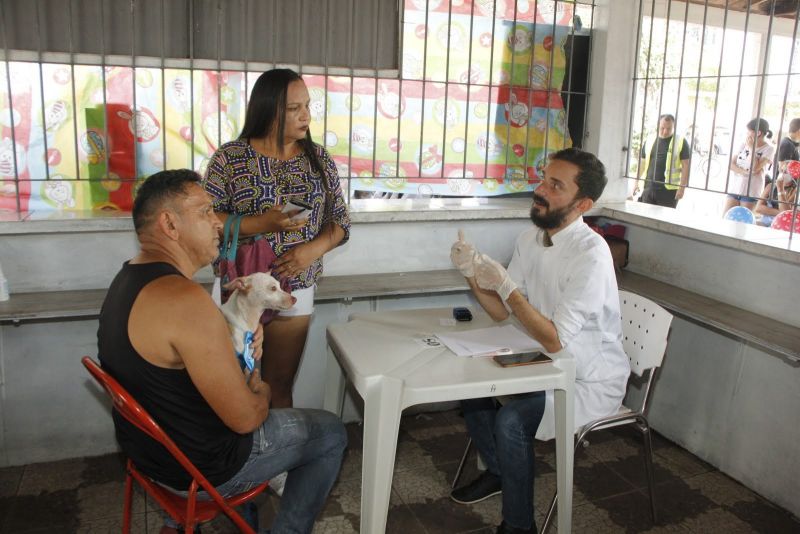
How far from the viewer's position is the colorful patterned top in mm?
2543

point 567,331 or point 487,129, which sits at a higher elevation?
point 487,129

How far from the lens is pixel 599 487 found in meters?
2.90

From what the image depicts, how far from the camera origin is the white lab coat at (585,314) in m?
2.30

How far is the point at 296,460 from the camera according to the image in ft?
6.47

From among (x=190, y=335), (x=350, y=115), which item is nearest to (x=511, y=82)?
(x=350, y=115)

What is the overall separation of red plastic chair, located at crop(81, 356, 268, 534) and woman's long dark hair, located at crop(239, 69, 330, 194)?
1.15 meters

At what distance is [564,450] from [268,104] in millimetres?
1656

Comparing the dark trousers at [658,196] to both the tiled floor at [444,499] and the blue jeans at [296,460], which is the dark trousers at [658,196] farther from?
the blue jeans at [296,460]

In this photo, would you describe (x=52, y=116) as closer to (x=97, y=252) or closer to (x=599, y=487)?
(x=97, y=252)

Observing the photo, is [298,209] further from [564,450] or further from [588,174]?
[564,450]

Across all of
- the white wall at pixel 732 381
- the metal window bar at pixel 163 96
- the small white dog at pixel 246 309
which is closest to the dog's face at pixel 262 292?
the small white dog at pixel 246 309

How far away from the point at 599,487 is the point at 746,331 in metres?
0.91

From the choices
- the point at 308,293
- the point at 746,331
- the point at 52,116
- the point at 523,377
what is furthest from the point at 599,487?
the point at 52,116

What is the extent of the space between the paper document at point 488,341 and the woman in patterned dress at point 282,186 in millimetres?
638
